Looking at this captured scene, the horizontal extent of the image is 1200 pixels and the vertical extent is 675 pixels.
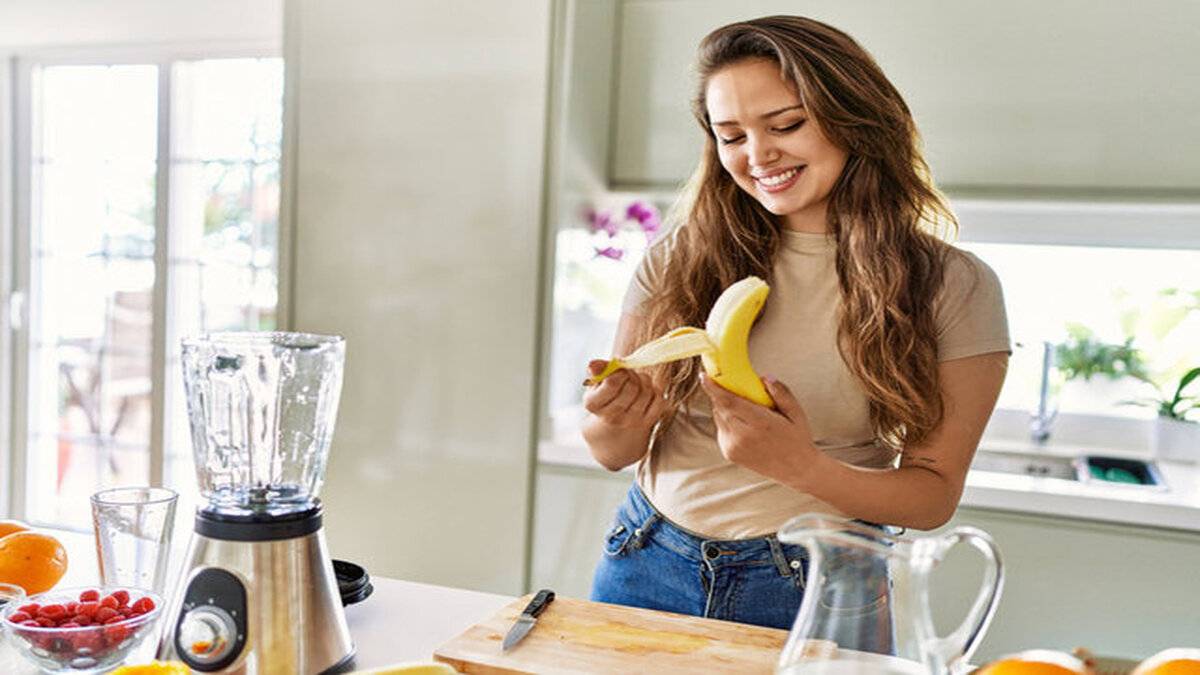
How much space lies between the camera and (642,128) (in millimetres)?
2473

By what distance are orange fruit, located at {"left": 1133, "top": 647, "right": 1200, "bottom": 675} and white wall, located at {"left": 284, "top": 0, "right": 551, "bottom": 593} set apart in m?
1.71

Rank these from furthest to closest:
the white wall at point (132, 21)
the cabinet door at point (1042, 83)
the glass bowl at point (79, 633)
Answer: the white wall at point (132, 21) → the cabinet door at point (1042, 83) → the glass bowl at point (79, 633)

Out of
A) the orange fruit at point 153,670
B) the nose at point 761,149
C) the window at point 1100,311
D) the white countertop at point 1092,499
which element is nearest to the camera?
the orange fruit at point 153,670

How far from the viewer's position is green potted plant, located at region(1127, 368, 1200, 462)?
2410 millimetres

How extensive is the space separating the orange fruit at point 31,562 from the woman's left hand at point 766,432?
672mm

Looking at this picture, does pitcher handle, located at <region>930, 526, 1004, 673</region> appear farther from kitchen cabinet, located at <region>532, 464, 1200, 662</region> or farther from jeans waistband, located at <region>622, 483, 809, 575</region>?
kitchen cabinet, located at <region>532, 464, 1200, 662</region>

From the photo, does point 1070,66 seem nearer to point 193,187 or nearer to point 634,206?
point 634,206

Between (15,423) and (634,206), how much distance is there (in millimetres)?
1979

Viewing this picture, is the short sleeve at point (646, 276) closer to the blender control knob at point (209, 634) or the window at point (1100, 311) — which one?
the blender control knob at point (209, 634)

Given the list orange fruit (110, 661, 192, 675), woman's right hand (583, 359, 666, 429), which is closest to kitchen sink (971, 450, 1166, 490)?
woman's right hand (583, 359, 666, 429)

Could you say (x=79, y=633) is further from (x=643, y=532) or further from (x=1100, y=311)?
(x=1100, y=311)

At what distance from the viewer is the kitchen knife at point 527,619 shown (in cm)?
100

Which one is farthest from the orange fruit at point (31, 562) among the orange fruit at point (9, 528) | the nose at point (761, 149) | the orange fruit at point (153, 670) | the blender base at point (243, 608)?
the nose at point (761, 149)

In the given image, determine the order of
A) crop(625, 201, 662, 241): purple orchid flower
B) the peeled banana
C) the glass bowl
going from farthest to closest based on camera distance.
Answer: crop(625, 201, 662, 241): purple orchid flower < the peeled banana < the glass bowl
